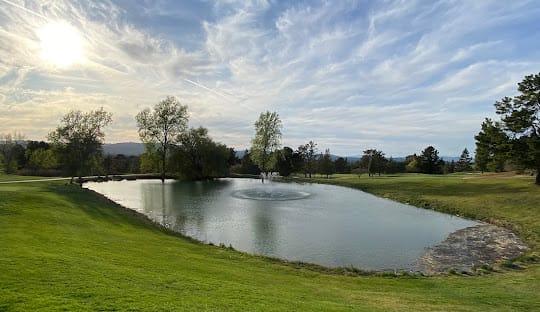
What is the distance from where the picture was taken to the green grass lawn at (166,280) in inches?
315

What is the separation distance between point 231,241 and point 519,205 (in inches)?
960

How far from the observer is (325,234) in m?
24.5

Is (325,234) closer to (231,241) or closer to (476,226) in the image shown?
(231,241)

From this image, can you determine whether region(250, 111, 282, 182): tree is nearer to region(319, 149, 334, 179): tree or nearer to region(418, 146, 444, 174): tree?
region(319, 149, 334, 179): tree

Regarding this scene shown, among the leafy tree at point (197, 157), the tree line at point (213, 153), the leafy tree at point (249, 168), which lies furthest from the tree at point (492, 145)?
the leafy tree at point (249, 168)

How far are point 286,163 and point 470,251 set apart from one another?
230ft

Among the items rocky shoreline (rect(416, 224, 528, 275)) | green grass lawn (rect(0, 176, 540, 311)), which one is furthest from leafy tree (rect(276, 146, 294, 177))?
green grass lawn (rect(0, 176, 540, 311))

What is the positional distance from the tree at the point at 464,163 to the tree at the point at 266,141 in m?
53.0

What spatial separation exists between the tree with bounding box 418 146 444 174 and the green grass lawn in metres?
74.1

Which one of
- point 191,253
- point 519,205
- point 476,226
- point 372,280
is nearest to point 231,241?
point 191,253

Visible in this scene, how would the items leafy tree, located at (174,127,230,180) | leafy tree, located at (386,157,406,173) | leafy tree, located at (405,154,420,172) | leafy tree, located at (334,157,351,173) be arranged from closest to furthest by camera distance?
1. leafy tree, located at (174,127,230,180)
2. leafy tree, located at (386,157,406,173)
3. leafy tree, located at (405,154,420,172)
4. leafy tree, located at (334,157,351,173)

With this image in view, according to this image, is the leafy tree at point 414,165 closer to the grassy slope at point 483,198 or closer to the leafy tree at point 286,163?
the leafy tree at point 286,163

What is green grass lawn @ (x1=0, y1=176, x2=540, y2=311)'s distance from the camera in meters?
8.01

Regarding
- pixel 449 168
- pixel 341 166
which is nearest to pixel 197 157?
pixel 341 166
